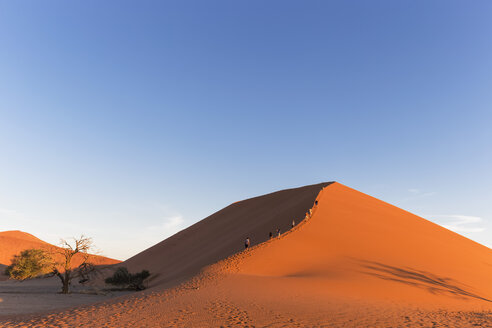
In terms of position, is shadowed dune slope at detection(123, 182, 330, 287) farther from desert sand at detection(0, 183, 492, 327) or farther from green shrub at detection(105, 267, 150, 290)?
green shrub at detection(105, 267, 150, 290)

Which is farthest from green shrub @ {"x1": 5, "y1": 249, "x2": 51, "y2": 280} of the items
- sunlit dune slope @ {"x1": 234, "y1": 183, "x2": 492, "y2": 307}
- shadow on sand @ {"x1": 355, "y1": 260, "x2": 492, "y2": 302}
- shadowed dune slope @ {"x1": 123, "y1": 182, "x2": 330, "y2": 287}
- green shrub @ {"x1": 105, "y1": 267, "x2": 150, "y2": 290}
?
shadow on sand @ {"x1": 355, "y1": 260, "x2": 492, "y2": 302}

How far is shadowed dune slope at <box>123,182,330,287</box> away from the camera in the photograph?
28.9 metres

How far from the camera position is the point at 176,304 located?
43.1 ft

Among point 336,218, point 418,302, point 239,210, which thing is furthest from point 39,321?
point 239,210

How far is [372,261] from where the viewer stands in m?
20.4

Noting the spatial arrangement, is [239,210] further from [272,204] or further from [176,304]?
[176,304]

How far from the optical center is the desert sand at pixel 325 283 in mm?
11312

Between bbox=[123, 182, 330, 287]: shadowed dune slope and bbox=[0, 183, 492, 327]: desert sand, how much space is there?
1.50 feet

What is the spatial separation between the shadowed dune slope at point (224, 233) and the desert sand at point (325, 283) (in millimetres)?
458

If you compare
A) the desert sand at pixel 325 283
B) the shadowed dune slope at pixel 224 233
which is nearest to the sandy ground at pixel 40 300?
the desert sand at pixel 325 283

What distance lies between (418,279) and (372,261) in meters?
2.89

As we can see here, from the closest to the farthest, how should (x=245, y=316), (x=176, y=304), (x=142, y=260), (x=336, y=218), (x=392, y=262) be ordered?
(x=245, y=316), (x=176, y=304), (x=392, y=262), (x=336, y=218), (x=142, y=260)

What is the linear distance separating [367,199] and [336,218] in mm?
12426

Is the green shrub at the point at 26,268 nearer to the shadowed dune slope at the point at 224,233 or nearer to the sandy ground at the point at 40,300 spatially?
the sandy ground at the point at 40,300
